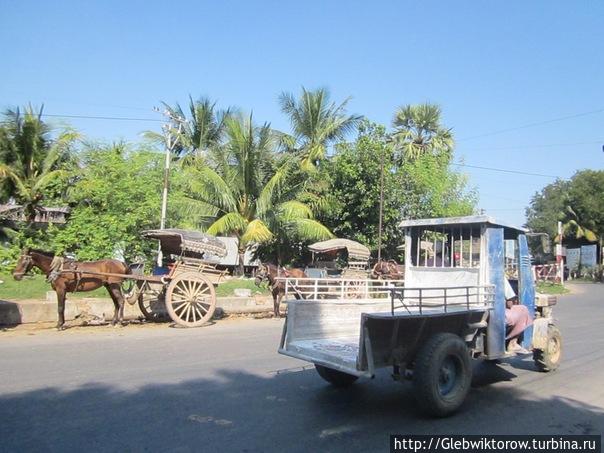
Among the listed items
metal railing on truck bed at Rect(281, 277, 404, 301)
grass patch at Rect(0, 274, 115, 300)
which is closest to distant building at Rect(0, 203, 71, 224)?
grass patch at Rect(0, 274, 115, 300)

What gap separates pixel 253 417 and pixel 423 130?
31.4 meters

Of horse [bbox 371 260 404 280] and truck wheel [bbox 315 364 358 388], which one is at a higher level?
horse [bbox 371 260 404 280]

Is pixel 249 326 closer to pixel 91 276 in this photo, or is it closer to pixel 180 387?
pixel 91 276

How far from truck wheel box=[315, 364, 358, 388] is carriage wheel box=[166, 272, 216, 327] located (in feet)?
21.9

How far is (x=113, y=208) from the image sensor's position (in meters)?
19.2

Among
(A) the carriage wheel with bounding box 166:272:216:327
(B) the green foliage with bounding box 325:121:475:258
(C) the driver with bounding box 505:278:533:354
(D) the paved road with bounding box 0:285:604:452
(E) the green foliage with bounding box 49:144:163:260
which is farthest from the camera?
(B) the green foliage with bounding box 325:121:475:258

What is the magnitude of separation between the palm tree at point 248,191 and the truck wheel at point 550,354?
16.4 m

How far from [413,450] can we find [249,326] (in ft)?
29.3

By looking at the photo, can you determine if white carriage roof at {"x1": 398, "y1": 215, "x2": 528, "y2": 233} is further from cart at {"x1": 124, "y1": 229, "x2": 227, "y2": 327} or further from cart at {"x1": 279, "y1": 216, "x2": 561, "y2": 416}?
cart at {"x1": 124, "y1": 229, "x2": 227, "y2": 327}

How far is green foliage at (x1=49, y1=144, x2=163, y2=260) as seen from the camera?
17.2m

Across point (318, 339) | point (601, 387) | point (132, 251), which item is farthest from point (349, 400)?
point (132, 251)

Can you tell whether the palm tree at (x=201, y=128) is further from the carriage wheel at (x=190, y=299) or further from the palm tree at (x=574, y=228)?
the palm tree at (x=574, y=228)

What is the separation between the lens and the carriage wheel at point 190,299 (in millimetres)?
12523

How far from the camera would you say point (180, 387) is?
6594mm
